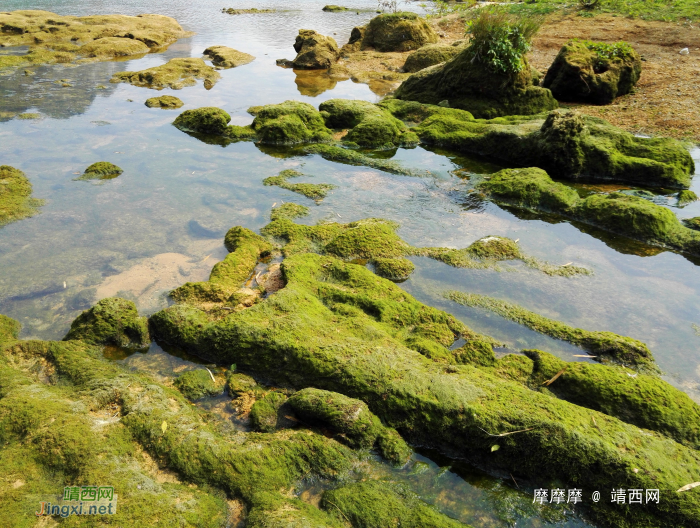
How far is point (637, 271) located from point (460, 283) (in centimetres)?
283

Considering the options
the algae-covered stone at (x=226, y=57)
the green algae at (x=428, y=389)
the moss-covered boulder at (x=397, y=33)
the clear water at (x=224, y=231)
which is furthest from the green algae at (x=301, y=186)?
the moss-covered boulder at (x=397, y=33)

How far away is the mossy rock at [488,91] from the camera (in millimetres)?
13266

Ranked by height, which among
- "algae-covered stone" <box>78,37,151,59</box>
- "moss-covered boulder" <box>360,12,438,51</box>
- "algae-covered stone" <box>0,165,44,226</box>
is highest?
"moss-covered boulder" <box>360,12,438,51</box>

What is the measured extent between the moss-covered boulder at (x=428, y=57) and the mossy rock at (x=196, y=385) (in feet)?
55.0

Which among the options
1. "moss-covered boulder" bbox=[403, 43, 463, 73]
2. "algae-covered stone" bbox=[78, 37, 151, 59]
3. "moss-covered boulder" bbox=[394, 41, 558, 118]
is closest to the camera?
"moss-covered boulder" bbox=[394, 41, 558, 118]

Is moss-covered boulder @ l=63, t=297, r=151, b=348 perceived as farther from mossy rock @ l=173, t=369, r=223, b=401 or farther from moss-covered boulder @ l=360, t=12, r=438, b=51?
moss-covered boulder @ l=360, t=12, r=438, b=51

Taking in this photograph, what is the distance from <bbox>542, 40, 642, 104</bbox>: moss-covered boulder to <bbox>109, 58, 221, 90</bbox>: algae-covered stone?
11.5 m

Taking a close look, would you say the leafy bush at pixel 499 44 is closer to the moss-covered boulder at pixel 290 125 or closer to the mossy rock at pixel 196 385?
the moss-covered boulder at pixel 290 125

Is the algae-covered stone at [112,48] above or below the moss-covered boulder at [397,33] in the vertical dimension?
below

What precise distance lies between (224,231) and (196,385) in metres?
3.71

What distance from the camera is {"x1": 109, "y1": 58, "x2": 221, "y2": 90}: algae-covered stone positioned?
17.1 meters

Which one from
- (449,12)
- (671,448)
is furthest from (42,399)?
(449,12)

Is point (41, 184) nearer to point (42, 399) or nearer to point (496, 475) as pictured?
point (42, 399)

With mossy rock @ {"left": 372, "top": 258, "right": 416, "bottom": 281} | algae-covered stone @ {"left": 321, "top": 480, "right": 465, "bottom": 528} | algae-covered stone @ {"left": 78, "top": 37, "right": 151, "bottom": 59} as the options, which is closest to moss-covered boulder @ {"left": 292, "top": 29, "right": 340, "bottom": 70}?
algae-covered stone @ {"left": 78, "top": 37, "right": 151, "bottom": 59}
